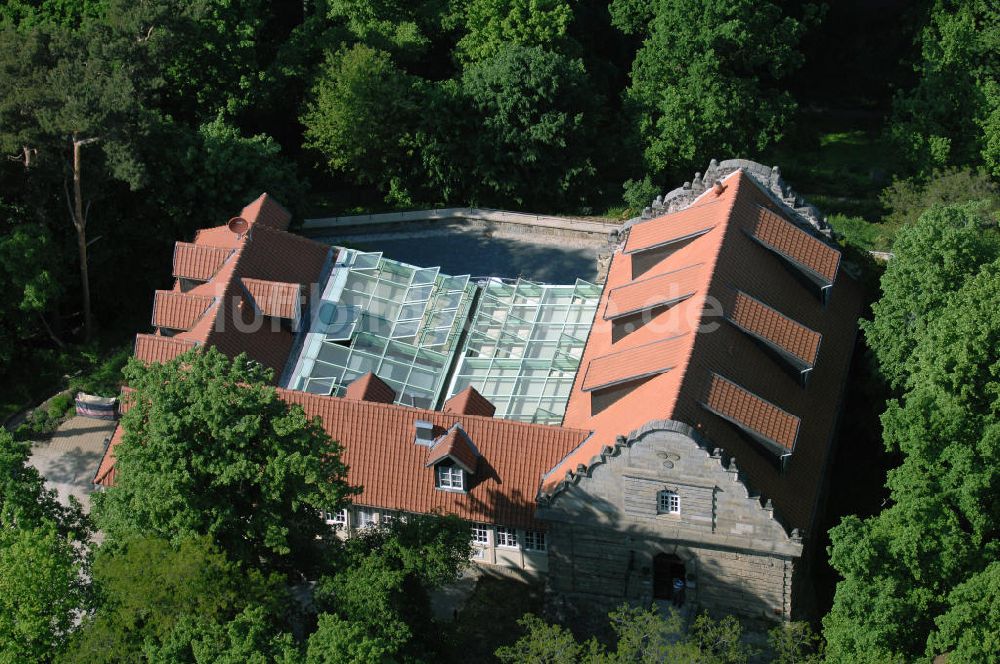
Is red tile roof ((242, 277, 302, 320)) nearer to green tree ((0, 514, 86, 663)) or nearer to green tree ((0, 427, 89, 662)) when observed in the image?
green tree ((0, 427, 89, 662))

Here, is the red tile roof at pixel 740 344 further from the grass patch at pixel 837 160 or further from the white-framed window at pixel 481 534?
the grass patch at pixel 837 160

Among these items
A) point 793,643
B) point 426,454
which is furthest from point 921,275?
point 426,454

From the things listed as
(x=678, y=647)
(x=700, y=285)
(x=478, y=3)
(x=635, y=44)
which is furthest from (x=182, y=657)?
(x=635, y=44)

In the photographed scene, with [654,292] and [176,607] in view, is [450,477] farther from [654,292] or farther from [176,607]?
[176,607]

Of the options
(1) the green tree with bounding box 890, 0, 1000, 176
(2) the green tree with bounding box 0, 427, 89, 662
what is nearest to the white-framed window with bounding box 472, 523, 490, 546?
(2) the green tree with bounding box 0, 427, 89, 662

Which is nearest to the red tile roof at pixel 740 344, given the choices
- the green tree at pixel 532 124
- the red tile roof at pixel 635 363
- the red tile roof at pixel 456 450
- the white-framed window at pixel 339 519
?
the red tile roof at pixel 635 363
